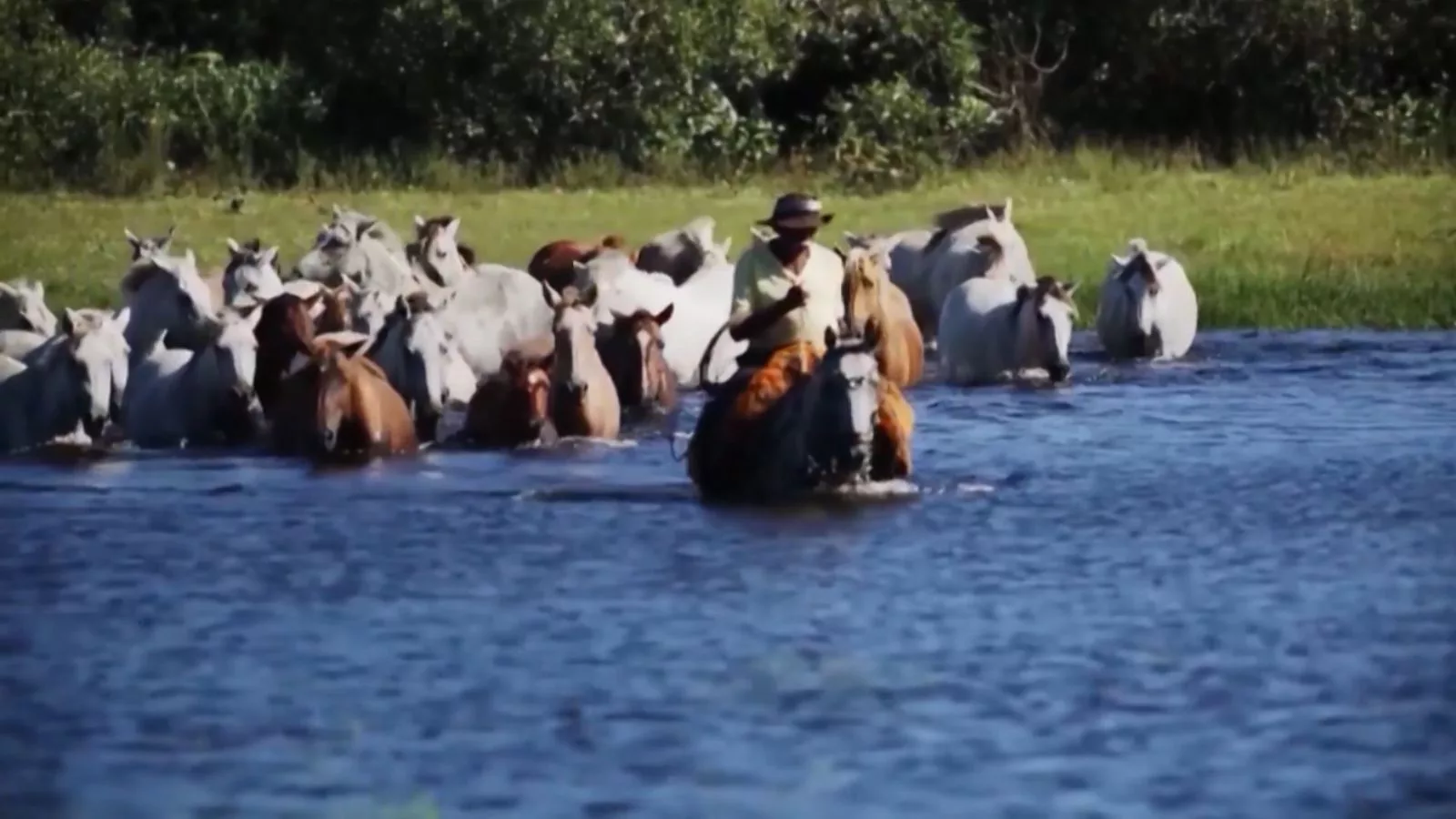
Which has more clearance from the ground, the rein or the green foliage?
the green foliage

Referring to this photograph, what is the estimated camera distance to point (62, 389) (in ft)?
64.2

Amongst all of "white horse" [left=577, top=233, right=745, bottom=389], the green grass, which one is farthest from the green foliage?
"white horse" [left=577, top=233, right=745, bottom=389]

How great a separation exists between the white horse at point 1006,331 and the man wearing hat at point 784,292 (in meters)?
6.56

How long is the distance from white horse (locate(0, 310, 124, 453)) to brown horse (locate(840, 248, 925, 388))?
4.08 m

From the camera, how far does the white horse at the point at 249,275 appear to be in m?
22.4

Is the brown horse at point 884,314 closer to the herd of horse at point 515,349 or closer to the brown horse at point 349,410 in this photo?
the herd of horse at point 515,349

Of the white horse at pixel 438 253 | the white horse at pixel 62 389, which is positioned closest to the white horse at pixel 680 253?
the white horse at pixel 438 253

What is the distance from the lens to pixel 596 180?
38.2m

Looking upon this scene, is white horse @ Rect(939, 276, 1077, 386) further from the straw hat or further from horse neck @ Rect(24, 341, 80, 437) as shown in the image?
the straw hat

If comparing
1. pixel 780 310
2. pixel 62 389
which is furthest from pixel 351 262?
pixel 780 310

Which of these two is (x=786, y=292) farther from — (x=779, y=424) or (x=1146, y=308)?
(x=1146, y=308)

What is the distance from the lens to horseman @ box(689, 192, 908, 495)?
15867 millimetres

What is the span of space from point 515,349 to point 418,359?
1.79 ft

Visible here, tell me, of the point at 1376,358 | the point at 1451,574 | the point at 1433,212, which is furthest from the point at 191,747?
the point at 1433,212
